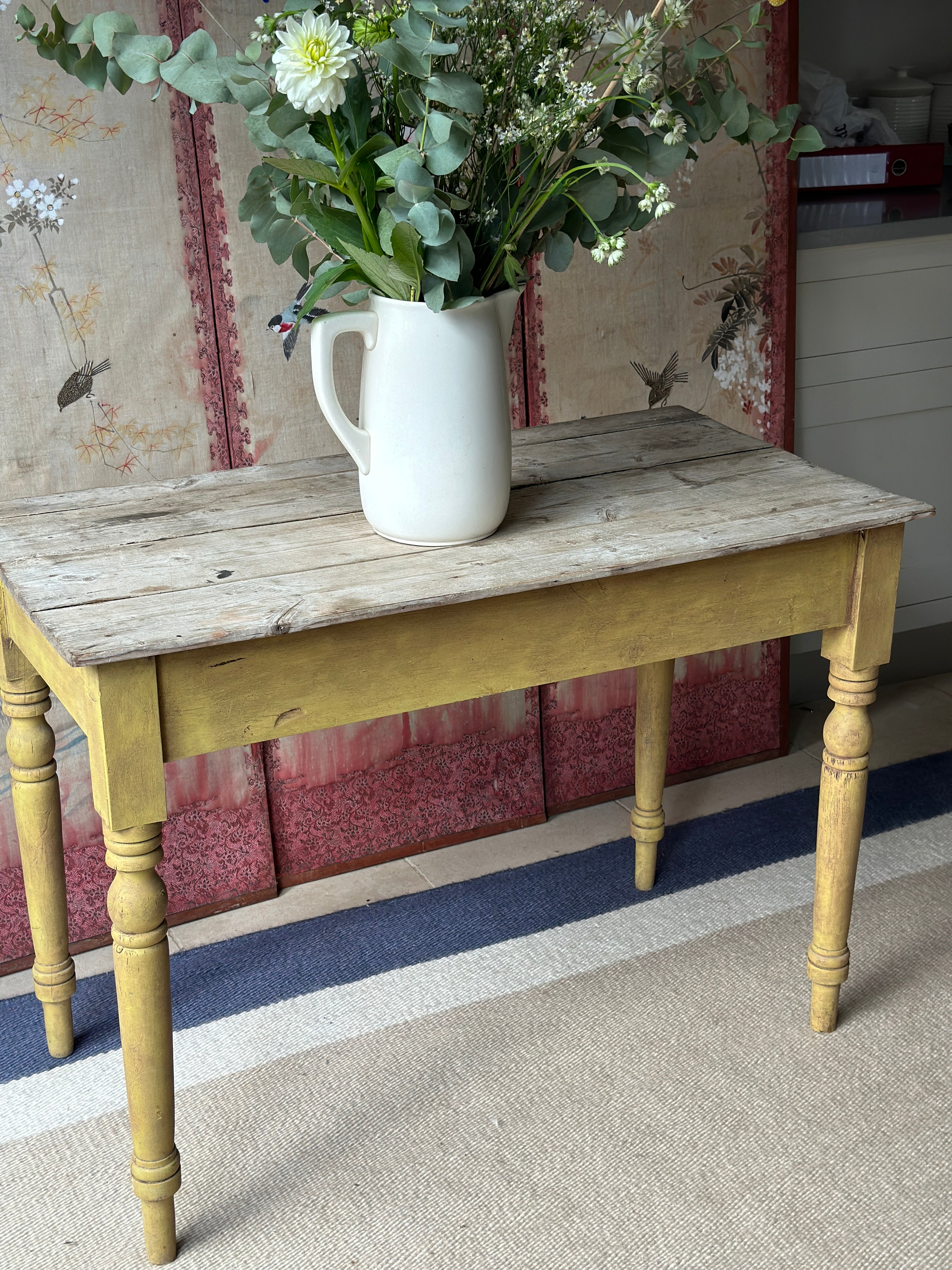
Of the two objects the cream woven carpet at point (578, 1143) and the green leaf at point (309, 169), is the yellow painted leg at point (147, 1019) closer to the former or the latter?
the cream woven carpet at point (578, 1143)

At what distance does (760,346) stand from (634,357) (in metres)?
0.26

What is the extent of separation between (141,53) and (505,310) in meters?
0.44

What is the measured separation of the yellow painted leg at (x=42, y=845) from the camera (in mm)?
1612

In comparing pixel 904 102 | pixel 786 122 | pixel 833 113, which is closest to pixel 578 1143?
pixel 786 122

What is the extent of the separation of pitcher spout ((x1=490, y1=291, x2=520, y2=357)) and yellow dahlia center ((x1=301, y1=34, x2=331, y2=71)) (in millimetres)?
298

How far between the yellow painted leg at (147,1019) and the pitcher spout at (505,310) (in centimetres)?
62

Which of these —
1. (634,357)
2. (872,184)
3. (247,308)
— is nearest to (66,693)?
(247,308)

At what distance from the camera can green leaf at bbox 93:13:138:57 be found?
1284 mm

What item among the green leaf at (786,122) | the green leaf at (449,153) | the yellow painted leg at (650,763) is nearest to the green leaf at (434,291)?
the green leaf at (449,153)

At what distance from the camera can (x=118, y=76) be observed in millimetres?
1353

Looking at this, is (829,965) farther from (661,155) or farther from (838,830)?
(661,155)

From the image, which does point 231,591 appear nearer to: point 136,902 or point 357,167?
point 136,902

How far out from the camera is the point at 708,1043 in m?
1.77

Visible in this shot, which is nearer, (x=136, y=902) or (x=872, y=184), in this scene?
(x=136, y=902)
